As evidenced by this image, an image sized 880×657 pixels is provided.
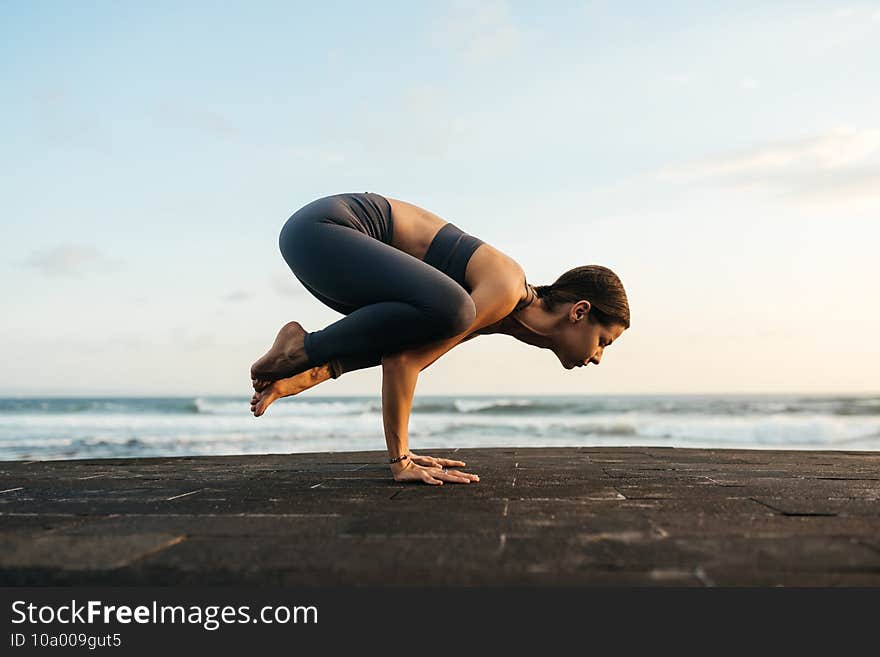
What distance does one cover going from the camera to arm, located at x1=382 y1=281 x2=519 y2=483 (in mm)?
2830

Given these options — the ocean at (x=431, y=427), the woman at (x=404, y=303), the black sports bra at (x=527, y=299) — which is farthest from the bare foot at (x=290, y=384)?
the ocean at (x=431, y=427)

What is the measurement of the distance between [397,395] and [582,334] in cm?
Result: 81

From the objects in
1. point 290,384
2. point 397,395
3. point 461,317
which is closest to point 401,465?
point 397,395

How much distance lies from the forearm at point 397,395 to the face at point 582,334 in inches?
Result: 25.3

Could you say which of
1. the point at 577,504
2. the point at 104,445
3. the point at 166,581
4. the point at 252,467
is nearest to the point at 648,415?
the point at 104,445

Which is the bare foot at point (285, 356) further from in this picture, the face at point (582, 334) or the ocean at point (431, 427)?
the ocean at point (431, 427)

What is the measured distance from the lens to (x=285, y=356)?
9.10 ft

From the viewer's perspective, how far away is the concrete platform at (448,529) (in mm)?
1375

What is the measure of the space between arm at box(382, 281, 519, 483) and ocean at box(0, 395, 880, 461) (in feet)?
24.4

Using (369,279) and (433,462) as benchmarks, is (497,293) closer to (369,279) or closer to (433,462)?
(369,279)

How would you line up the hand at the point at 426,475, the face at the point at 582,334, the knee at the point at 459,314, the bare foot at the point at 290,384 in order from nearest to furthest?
the knee at the point at 459,314 < the hand at the point at 426,475 < the bare foot at the point at 290,384 < the face at the point at 582,334

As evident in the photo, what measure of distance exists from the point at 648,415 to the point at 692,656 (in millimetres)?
17609

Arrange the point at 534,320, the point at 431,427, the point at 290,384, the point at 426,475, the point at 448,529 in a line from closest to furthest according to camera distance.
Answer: the point at 448,529 < the point at 426,475 < the point at 290,384 < the point at 534,320 < the point at 431,427

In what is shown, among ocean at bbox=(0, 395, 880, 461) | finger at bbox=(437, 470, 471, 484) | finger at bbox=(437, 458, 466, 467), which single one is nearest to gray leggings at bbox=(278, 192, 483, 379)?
finger at bbox=(437, 470, 471, 484)
